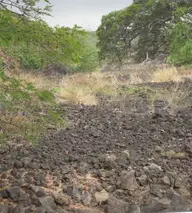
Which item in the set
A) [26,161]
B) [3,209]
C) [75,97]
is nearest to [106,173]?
[26,161]

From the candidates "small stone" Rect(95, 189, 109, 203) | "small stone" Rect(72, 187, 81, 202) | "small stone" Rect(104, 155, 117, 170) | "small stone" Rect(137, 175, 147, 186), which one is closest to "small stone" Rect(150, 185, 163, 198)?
"small stone" Rect(137, 175, 147, 186)

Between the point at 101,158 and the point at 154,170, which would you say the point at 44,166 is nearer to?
the point at 101,158

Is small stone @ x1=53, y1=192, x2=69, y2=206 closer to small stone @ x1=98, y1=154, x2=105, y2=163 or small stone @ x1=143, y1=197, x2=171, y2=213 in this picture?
small stone @ x1=143, y1=197, x2=171, y2=213

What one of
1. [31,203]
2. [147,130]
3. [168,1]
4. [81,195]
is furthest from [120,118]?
[168,1]

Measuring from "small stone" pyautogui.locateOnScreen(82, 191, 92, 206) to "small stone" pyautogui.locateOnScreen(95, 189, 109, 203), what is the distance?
0.27 ft

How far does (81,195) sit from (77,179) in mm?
366

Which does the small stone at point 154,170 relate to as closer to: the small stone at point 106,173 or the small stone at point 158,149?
the small stone at point 106,173

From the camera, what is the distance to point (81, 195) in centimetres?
366

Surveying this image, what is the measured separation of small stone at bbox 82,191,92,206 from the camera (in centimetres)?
355

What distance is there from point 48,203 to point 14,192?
42 cm

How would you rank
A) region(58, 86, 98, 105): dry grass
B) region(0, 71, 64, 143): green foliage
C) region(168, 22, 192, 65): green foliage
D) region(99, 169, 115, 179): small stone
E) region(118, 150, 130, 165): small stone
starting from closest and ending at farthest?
region(0, 71, 64, 143): green foliage → region(99, 169, 115, 179): small stone → region(118, 150, 130, 165): small stone → region(58, 86, 98, 105): dry grass → region(168, 22, 192, 65): green foliage

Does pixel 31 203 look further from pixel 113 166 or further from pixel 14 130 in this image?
pixel 14 130

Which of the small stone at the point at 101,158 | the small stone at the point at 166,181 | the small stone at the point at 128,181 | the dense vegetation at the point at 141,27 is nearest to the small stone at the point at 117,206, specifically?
the small stone at the point at 128,181

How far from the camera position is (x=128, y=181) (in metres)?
3.87
